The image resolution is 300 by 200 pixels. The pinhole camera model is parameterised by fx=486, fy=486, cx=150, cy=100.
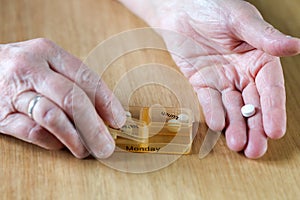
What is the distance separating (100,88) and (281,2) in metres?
0.73

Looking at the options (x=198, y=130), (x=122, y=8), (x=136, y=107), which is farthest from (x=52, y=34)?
(x=198, y=130)

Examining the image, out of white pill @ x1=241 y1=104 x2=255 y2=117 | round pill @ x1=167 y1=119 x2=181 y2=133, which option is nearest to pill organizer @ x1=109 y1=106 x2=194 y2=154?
round pill @ x1=167 y1=119 x2=181 y2=133

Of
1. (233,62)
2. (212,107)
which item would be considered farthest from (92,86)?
(233,62)

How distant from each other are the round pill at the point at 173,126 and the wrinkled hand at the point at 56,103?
0.31 ft

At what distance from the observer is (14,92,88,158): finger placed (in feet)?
2.72

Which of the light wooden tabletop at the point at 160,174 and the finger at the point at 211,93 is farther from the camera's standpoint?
the finger at the point at 211,93

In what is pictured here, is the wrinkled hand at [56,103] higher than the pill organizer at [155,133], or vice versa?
the wrinkled hand at [56,103]

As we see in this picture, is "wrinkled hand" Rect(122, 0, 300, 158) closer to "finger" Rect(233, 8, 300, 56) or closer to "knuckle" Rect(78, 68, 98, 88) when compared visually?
"finger" Rect(233, 8, 300, 56)

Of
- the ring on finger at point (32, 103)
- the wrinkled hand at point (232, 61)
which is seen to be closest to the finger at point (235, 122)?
the wrinkled hand at point (232, 61)

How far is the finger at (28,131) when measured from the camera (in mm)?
858

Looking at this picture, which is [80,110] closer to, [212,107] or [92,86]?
[92,86]

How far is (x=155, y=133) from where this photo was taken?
3.01 ft

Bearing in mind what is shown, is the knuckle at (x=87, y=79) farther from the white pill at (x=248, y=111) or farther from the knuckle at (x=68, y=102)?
the white pill at (x=248, y=111)

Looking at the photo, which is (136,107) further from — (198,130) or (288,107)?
(288,107)
